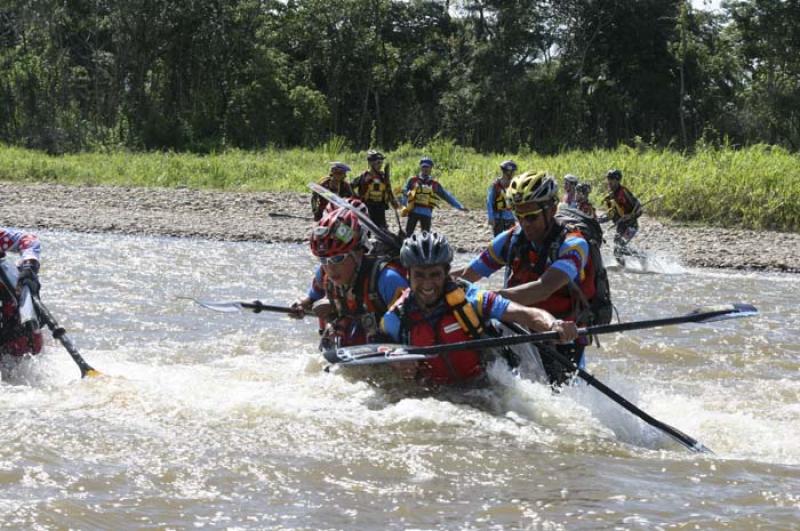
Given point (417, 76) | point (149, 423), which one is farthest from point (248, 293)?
point (417, 76)

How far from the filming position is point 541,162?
2616cm

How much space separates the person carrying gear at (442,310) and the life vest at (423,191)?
10.1m

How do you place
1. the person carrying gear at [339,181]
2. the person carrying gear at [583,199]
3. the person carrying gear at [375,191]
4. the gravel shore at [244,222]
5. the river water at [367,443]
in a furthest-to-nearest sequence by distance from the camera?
the gravel shore at [244,222]
the person carrying gear at [375,191]
the person carrying gear at [583,199]
the person carrying gear at [339,181]
the river water at [367,443]

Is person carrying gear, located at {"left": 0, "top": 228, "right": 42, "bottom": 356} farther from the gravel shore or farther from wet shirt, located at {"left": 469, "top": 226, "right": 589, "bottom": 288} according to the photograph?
the gravel shore

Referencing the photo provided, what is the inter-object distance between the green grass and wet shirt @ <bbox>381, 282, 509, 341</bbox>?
15374 mm

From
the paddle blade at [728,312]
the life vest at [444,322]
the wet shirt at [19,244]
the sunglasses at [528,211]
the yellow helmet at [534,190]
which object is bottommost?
the life vest at [444,322]

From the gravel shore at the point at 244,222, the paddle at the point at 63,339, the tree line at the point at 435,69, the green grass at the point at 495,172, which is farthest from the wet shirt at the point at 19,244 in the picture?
the tree line at the point at 435,69

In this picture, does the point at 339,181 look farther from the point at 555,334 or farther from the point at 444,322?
the point at 555,334

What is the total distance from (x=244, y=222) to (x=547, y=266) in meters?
14.4

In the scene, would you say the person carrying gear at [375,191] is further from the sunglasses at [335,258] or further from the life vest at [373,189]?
the sunglasses at [335,258]

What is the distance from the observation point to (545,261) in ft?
19.8

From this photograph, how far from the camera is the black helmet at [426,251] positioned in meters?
5.64

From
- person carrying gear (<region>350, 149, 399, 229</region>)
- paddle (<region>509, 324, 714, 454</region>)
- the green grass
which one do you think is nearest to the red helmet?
paddle (<region>509, 324, 714, 454</region>)

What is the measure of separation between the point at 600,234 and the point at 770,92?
32503 millimetres
